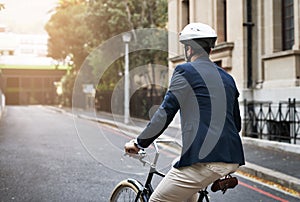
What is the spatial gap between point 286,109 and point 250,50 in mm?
2999

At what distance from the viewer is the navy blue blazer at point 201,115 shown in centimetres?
303

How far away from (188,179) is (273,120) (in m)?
10.8

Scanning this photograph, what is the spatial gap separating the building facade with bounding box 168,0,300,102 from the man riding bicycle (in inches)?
395

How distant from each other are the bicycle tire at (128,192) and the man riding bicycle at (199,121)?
2.00 ft

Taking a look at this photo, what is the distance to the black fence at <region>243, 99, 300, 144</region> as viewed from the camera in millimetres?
12367

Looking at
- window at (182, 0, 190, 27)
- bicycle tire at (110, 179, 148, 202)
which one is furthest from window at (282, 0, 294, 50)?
bicycle tire at (110, 179, 148, 202)

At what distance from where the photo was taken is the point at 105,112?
33.5 meters

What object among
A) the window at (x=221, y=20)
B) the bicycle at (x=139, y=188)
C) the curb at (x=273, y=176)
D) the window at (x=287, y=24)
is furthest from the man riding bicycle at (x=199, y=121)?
the window at (x=221, y=20)

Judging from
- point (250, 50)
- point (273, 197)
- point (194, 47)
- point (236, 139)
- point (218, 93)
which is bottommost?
point (273, 197)

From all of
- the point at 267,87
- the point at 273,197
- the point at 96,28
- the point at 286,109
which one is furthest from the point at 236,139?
the point at 96,28

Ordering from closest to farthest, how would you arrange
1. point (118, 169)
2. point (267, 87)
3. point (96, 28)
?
point (118, 169), point (267, 87), point (96, 28)

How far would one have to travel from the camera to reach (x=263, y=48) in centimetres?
1509

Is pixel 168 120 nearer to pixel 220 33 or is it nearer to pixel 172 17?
pixel 220 33

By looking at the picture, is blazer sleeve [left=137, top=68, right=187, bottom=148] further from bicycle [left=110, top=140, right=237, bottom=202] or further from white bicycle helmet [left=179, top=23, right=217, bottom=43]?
bicycle [left=110, top=140, right=237, bottom=202]
